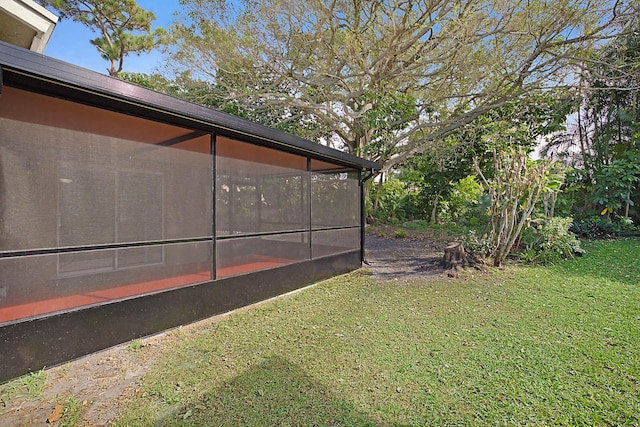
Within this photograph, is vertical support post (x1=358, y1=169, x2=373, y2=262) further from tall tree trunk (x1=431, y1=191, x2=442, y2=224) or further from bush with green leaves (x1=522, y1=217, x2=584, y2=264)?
tall tree trunk (x1=431, y1=191, x2=442, y2=224)

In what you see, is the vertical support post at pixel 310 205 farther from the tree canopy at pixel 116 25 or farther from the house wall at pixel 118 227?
the tree canopy at pixel 116 25

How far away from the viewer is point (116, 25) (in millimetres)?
10195

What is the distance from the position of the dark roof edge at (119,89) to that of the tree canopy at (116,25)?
9.22 m

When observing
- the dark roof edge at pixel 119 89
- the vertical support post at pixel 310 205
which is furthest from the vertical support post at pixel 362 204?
the dark roof edge at pixel 119 89

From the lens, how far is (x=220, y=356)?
2492mm

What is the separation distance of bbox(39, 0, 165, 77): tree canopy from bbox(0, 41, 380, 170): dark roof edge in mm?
9217

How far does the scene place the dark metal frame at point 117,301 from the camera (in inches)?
80.4

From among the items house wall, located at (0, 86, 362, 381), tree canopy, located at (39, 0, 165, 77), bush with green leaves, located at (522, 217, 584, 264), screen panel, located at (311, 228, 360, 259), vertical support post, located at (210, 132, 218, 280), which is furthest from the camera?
tree canopy, located at (39, 0, 165, 77)

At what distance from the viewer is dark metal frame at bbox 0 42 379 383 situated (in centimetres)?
204

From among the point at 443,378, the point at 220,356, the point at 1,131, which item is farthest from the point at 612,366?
the point at 1,131

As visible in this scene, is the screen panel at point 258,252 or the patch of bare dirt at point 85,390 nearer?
the patch of bare dirt at point 85,390

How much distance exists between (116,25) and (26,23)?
9.80 metres

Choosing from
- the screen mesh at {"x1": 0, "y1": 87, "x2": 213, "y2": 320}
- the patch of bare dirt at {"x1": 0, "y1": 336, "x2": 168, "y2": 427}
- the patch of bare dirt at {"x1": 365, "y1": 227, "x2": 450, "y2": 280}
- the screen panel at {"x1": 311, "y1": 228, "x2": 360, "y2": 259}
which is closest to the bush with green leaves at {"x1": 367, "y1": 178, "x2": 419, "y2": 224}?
the patch of bare dirt at {"x1": 365, "y1": 227, "x2": 450, "y2": 280}

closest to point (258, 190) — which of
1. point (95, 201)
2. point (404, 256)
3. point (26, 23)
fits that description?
point (95, 201)
